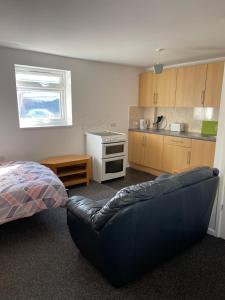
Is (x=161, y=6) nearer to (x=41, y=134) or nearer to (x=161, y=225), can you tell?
(x=161, y=225)

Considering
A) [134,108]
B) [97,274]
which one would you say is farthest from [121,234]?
[134,108]

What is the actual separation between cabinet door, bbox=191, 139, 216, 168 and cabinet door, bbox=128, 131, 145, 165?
1221 millimetres

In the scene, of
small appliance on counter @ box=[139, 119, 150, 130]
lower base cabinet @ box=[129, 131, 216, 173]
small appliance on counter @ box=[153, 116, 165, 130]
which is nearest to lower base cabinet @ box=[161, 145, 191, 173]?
lower base cabinet @ box=[129, 131, 216, 173]

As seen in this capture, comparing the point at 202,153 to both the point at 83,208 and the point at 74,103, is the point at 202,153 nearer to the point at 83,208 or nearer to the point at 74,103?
the point at 74,103

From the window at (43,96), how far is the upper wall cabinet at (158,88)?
1.78m

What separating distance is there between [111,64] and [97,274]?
3978 millimetres

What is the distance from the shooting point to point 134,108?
5285 millimetres

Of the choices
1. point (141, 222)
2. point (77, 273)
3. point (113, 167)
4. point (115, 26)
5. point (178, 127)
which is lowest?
point (77, 273)

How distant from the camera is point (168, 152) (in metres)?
4.39

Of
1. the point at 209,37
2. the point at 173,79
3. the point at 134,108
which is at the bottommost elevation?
the point at 134,108

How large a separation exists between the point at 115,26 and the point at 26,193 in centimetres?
209

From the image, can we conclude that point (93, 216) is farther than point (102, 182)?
No

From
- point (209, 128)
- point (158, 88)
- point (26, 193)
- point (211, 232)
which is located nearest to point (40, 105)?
point (26, 193)

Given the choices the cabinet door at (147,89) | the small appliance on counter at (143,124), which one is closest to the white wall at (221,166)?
the cabinet door at (147,89)
